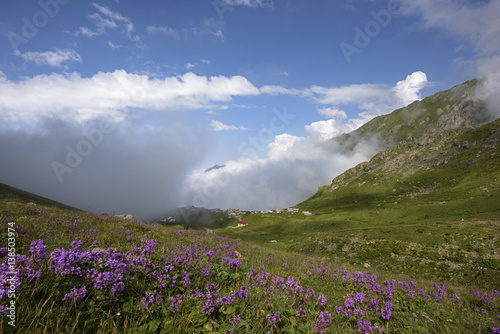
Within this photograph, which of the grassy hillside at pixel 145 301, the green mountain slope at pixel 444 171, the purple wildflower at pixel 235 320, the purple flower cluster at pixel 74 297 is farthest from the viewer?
the green mountain slope at pixel 444 171

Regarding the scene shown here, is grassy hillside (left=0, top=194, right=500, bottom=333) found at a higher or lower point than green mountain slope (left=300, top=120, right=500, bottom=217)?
lower

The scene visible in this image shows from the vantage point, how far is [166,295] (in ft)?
14.2

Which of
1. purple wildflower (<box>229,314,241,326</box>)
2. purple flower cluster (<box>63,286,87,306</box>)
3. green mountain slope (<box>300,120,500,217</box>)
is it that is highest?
green mountain slope (<box>300,120,500,217</box>)

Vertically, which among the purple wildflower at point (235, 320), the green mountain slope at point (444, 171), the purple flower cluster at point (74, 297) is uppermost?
the green mountain slope at point (444, 171)

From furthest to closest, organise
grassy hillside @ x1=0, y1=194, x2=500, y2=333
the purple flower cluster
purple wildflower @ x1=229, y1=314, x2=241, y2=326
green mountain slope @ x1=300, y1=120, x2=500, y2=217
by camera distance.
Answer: green mountain slope @ x1=300, y1=120, x2=500, y2=217 < purple wildflower @ x1=229, y1=314, x2=241, y2=326 < the purple flower cluster < grassy hillside @ x1=0, y1=194, x2=500, y2=333

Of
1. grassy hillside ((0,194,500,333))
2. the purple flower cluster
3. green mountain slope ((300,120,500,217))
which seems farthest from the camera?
green mountain slope ((300,120,500,217))

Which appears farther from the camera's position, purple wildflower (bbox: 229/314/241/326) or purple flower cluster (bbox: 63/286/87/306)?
purple wildflower (bbox: 229/314/241/326)

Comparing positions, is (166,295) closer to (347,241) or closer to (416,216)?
(347,241)

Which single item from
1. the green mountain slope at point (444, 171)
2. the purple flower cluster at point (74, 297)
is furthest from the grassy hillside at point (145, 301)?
the green mountain slope at point (444, 171)

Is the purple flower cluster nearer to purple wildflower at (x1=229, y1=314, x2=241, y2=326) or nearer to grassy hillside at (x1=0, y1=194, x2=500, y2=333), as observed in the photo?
grassy hillside at (x1=0, y1=194, x2=500, y2=333)

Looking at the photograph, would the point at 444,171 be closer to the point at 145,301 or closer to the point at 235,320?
the point at 235,320

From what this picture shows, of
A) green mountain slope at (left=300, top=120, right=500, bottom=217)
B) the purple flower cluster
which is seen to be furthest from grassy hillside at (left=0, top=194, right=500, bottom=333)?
green mountain slope at (left=300, top=120, right=500, bottom=217)

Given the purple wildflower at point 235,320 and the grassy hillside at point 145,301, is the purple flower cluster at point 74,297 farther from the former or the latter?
the purple wildflower at point 235,320

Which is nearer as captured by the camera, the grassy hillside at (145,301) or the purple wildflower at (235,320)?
the grassy hillside at (145,301)
